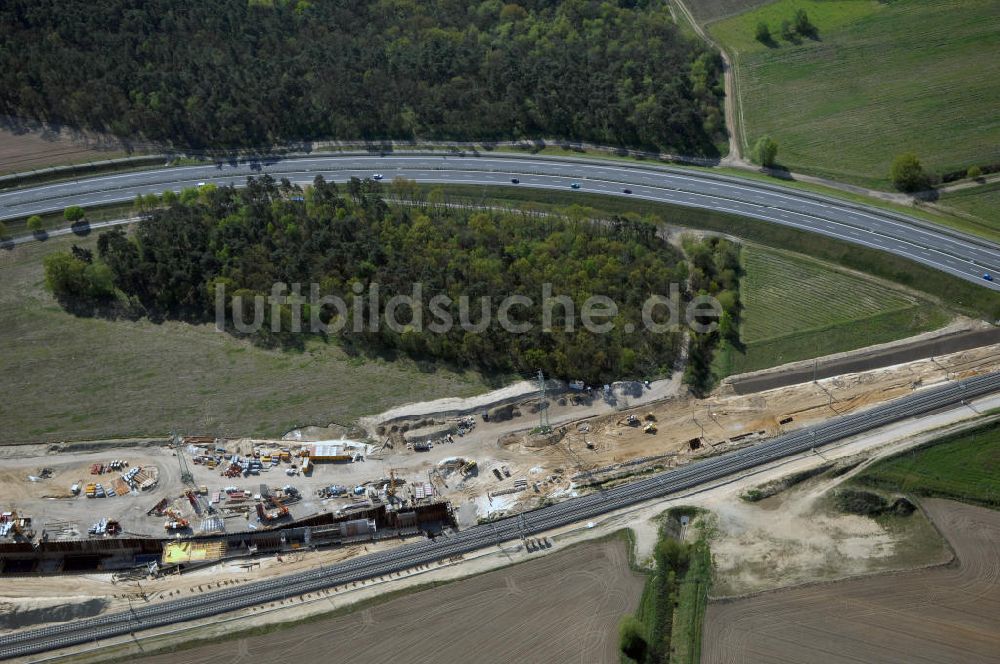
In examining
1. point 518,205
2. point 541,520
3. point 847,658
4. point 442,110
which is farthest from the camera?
point 442,110

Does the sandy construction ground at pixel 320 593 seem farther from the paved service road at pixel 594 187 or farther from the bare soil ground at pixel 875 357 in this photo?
→ the paved service road at pixel 594 187

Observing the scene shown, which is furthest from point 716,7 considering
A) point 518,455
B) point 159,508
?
point 159,508

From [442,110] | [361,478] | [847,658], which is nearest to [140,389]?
[361,478]

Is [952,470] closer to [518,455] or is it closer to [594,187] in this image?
[518,455]

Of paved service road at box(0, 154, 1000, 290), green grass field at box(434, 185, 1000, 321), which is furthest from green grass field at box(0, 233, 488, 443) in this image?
green grass field at box(434, 185, 1000, 321)

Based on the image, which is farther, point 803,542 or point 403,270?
point 403,270

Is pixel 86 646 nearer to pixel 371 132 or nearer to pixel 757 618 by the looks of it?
pixel 757 618
